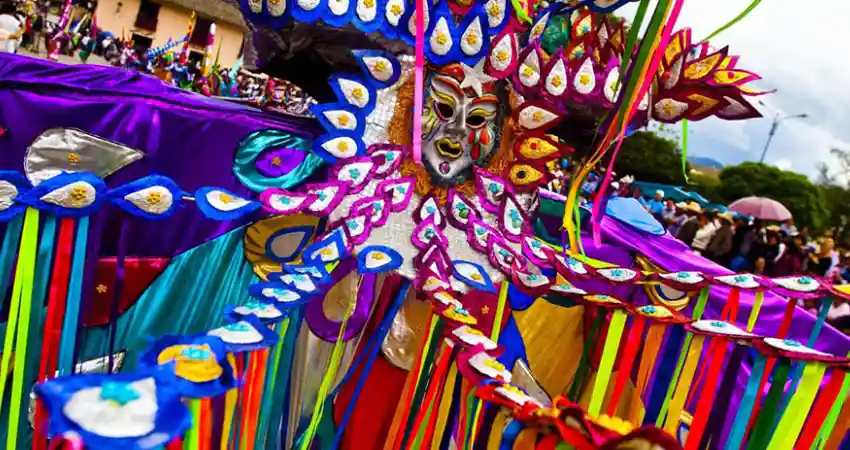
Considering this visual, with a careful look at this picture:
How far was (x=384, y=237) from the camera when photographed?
5.89 feet

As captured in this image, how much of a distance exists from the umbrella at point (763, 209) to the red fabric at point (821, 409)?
270 inches

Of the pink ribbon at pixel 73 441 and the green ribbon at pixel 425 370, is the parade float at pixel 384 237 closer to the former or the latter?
the green ribbon at pixel 425 370

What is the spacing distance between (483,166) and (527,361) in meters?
0.81

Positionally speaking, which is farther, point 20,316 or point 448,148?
point 448,148

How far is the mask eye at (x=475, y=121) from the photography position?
1858mm

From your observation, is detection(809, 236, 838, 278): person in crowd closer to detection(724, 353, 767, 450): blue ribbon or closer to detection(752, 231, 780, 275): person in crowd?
detection(752, 231, 780, 275): person in crowd

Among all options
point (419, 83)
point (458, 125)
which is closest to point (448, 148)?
point (458, 125)

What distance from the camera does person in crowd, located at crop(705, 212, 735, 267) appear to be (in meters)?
6.56

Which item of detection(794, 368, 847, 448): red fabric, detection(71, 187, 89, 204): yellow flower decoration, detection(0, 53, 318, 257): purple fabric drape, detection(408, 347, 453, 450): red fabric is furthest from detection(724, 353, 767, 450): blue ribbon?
detection(71, 187, 89, 204): yellow flower decoration

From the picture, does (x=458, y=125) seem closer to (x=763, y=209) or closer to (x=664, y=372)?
(x=664, y=372)

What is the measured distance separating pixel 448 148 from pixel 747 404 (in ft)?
3.50

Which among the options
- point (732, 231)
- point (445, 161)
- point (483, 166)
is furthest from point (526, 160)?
point (732, 231)

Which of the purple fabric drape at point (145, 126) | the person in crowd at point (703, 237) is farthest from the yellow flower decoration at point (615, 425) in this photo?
the person in crowd at point (703, 237)

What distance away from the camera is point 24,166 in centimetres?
169
